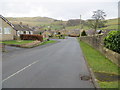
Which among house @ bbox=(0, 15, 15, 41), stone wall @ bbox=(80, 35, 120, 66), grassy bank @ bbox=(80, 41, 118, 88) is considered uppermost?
house @ bbox=(0, 15, 15, 41)

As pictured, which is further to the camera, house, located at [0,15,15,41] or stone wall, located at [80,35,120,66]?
house, located at [0,15,15,41]

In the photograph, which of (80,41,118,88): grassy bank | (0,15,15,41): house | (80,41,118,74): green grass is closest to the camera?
(80,41,118,88): grassy bank

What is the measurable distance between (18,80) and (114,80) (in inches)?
180

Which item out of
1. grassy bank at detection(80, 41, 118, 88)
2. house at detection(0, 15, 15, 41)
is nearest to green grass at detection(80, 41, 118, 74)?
grassy bank at detection(80, 41, 118, 88)

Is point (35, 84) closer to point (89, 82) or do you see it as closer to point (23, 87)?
point (23, 87)

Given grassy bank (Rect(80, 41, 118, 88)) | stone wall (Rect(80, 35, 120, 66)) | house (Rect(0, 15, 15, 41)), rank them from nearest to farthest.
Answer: grassy bank (Rect(80, 41, 118, 88)) → stone wall (Rect(80, 35, 120, 66)) → house (Rect(0, 15, 15, 41))

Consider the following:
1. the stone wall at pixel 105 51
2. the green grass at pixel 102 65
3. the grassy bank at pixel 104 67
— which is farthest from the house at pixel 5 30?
the grassy bank at pixel 104 67

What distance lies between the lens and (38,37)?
4097cm

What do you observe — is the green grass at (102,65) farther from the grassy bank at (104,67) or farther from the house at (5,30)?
the house at (5,30)

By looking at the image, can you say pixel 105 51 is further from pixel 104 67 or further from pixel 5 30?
pixel 5 30

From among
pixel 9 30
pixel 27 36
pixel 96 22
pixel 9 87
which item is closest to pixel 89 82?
pixel 9 87

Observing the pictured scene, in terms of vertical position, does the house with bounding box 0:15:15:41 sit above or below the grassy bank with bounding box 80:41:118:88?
above

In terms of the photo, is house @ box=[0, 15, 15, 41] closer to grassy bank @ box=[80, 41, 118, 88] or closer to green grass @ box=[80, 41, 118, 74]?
green grass @ box=[80, 41, 118, 74]

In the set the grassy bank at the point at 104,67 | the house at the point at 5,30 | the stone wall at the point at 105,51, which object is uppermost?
the house at the point at 5,30
